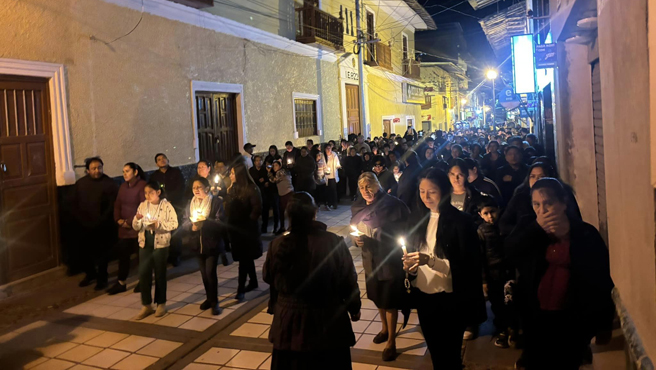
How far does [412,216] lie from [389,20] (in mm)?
24365

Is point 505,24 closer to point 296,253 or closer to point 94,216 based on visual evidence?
point 94,216

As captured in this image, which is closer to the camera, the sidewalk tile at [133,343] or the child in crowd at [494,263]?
the child in crowd at [494,263]

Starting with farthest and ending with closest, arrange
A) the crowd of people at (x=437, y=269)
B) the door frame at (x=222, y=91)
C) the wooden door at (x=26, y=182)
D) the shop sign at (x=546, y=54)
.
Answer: the door frame at (x=222, y=91) < the shop sign at (x=546, y=54) < the wooden door at (x=26, y=182) < the crowd of people at (x=437, y=269)

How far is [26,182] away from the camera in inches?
301

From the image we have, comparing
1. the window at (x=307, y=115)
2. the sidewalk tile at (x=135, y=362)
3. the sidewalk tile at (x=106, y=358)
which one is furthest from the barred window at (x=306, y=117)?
the sidewalk tile at (x=135, y=362)

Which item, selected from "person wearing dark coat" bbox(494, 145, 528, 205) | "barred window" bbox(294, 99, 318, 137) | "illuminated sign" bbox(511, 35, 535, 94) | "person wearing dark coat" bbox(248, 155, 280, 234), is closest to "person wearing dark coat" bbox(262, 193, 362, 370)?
"person wearing dark coat" bbox(494, 145, 528, 205)

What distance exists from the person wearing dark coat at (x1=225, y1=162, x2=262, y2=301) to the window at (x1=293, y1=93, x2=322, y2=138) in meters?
9.07

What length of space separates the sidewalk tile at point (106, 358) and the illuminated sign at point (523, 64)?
14.2 m

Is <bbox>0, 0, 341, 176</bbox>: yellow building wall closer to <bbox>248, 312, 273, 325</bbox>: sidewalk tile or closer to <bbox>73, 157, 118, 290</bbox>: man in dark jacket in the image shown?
<bbox>73, 157, 118, 290</bbox>: man in dark jacket

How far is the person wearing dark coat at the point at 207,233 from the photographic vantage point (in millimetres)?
6512

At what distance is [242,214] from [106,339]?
220 cm

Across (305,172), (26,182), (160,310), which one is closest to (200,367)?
(160,310)

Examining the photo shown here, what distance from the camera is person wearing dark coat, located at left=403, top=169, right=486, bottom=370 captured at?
384cm

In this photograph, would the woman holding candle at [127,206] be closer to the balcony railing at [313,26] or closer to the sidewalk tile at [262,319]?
the sidewalk tile at [262,319]
